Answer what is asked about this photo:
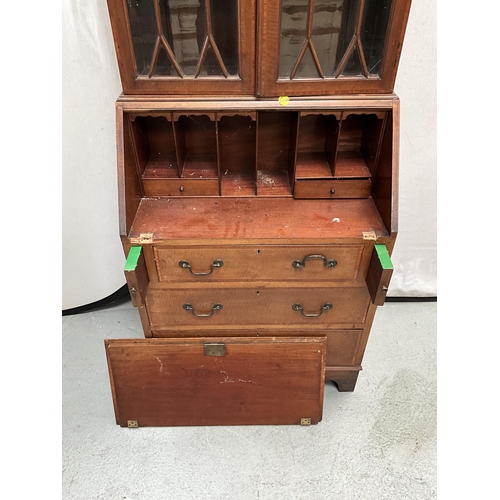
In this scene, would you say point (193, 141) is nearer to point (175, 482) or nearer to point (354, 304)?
point (354, 304)

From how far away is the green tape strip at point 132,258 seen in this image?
1374mm

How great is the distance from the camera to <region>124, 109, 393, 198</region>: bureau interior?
5.11 ft

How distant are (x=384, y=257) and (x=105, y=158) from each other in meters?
1.21

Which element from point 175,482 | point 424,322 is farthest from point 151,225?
point 424,322

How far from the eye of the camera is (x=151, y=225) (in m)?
1.50

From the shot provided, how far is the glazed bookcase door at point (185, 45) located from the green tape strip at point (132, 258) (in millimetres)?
498

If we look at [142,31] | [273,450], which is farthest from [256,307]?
[142,31]

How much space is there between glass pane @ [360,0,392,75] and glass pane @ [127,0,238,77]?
382 millimetres

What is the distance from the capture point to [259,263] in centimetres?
152

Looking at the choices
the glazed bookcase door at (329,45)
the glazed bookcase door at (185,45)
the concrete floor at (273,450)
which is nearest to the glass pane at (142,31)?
the glazed bookcase door at (185,45)

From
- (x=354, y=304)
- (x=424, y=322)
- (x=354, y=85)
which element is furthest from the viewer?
(x=424, y=322)

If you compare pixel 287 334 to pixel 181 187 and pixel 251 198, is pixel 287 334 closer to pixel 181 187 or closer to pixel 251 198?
pixel 251 198

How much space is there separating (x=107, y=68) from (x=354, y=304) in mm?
1290

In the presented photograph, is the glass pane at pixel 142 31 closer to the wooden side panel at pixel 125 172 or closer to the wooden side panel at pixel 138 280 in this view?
the wooden side panel at pixel 125 172
